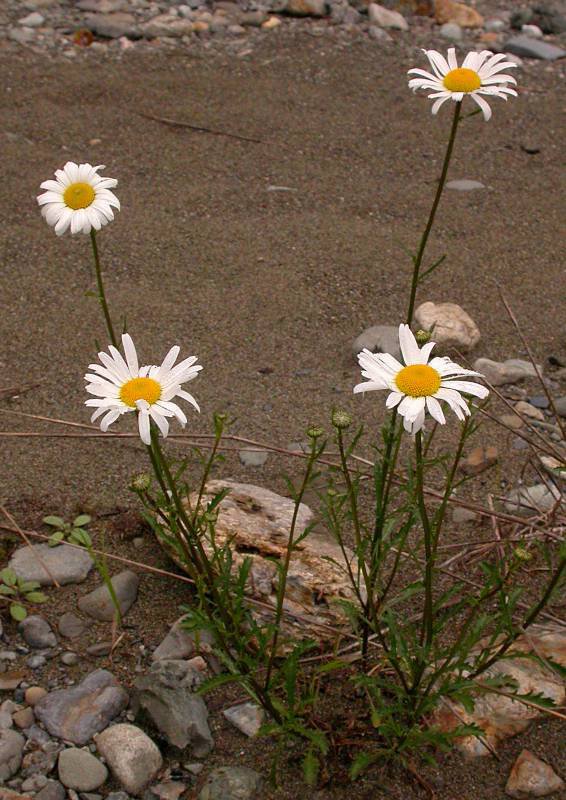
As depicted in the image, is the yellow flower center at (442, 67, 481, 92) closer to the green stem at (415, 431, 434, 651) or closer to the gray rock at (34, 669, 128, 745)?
the green stem at (415, 431, 434, 651)

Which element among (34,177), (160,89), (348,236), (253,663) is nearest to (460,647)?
(253,663)

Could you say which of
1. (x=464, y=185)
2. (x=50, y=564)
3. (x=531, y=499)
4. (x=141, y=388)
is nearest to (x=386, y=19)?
(x=464, y=185)

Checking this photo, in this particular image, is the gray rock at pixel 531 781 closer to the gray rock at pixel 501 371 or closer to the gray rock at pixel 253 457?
the gray rock at pixel 253 457

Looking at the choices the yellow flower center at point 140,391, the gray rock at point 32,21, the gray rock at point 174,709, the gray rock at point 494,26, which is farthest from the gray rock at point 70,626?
the gray rock at point 494,26

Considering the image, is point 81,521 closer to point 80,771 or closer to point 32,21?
point 80,771

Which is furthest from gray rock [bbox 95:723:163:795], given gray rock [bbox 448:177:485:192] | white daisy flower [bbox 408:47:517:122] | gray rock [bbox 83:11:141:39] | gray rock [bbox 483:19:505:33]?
gray rock [bbox 483:19:505:33]

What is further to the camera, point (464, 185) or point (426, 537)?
point (464, 185)
